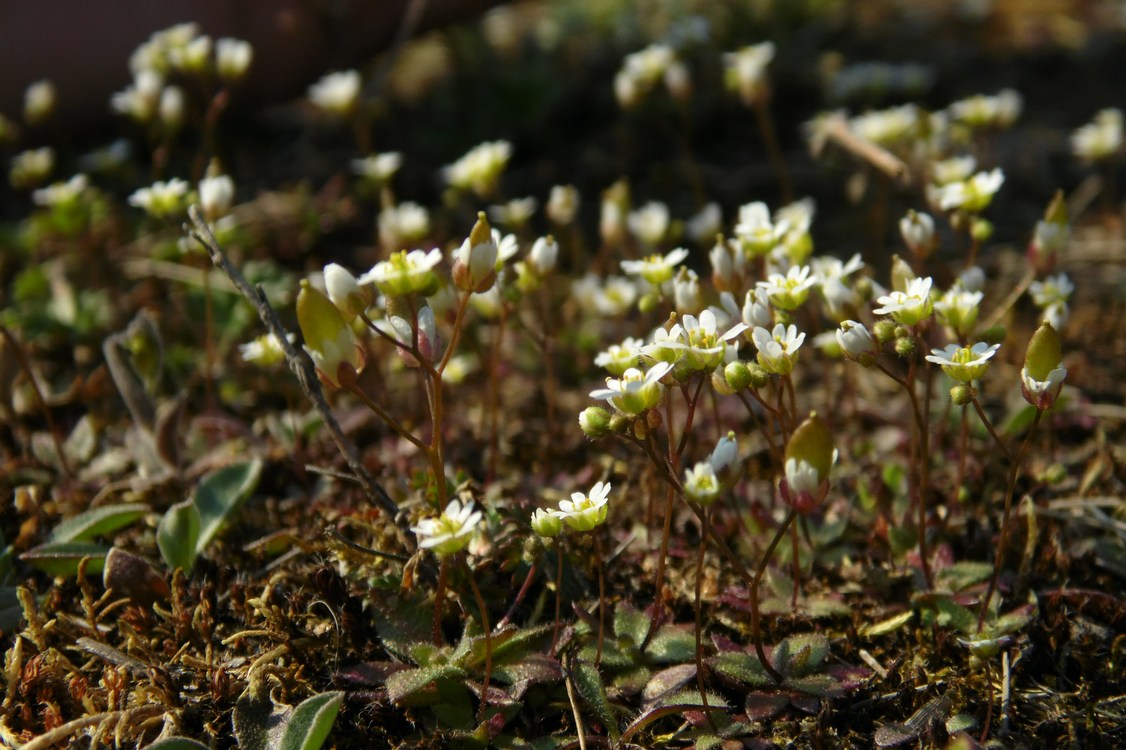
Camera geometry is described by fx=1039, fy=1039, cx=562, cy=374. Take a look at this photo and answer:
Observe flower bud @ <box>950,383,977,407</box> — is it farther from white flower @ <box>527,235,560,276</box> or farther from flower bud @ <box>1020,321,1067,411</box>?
white flower @ <box>527,235,560,276</box>

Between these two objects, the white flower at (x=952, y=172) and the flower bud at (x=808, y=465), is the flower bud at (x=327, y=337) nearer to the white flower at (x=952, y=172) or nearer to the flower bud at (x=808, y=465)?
the flower bud at (x=808, y=465)

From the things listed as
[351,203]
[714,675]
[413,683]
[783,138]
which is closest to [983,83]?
[783,138]

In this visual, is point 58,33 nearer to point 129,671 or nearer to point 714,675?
point 129,671

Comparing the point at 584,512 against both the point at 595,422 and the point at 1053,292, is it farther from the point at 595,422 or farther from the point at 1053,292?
the point at 1053,292

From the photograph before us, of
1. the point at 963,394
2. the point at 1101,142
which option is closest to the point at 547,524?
the point at 963,394

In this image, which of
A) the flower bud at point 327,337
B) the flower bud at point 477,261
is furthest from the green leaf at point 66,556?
the flower bud at point 477,261

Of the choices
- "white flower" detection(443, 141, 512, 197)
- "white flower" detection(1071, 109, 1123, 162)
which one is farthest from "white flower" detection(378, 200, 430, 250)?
"white flower" detection(1071, 109, 1123, 162)
